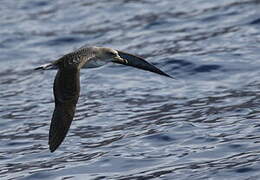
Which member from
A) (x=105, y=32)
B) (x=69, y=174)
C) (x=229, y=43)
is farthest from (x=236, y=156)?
(x=105, y=32)

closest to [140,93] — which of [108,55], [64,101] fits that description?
[108,55]

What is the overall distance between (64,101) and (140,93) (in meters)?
4.26

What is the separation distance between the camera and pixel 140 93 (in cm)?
1278

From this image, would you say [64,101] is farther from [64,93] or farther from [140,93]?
[140,93]

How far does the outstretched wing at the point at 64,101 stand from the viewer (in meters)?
8.49

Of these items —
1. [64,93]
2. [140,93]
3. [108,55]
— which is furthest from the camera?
[140,93]

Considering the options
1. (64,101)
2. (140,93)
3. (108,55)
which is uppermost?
(108,55)

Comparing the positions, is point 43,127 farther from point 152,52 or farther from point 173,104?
point 152,52

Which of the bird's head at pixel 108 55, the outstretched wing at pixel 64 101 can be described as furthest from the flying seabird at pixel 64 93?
the bird's head at pixel 108 55

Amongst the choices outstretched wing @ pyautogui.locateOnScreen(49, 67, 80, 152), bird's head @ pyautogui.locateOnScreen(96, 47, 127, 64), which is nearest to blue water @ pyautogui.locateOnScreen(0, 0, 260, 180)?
outstretched wing @ pyautogui.locateOnScreen(49, 67, 80, 152)

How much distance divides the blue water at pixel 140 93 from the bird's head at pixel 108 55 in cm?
104

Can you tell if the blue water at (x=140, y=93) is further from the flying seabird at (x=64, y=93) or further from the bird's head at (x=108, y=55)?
the bird's head at (x=108, y=55)

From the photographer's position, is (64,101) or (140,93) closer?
(64,101)

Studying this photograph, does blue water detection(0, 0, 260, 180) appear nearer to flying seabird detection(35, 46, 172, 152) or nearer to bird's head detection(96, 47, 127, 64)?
flying seabird detection(35, 46, 172, 152)
